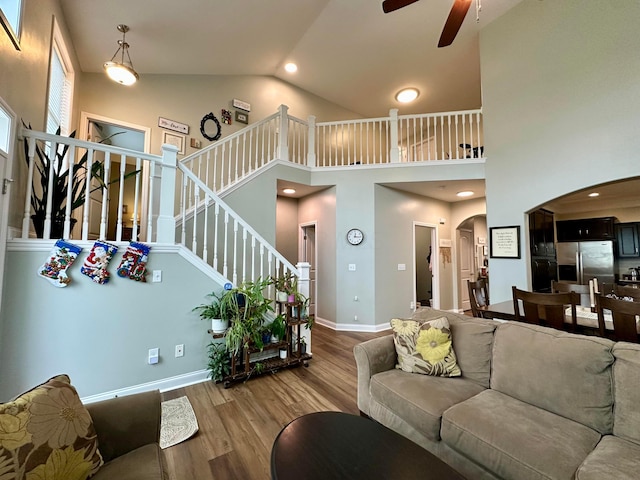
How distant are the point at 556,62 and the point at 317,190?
3.87m

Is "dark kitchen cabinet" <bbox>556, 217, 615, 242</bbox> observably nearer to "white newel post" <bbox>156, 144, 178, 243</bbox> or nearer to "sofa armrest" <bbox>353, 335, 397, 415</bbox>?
"sofa armrest" <bbox>353, 335, 397, 415</bbox>

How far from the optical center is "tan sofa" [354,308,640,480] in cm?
118

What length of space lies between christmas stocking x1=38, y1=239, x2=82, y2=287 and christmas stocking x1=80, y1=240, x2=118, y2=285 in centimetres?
11

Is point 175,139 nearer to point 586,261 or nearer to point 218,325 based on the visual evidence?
point 218,325

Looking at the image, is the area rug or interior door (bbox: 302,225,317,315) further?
interior door (bbox: 302,225,317,315)

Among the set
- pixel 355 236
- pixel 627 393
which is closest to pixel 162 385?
pixel 627 393

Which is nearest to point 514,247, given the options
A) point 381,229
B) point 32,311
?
point 381,229

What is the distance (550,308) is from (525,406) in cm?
111

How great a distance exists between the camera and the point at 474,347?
1947 millimetres

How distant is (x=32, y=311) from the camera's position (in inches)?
82.7

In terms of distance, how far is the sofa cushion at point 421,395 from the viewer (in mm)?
1561

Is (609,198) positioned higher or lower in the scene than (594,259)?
higher

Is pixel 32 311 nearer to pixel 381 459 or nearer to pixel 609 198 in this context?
pixel 381 459

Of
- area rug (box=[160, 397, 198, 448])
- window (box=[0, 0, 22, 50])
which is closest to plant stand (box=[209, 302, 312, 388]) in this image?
area rug (box=[160, 397, 198, 448])
